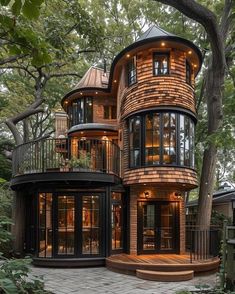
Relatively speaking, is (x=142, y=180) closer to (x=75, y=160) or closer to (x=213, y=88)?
(x=75, y=160)

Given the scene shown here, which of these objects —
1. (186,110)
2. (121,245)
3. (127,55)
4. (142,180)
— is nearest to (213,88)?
(186,110)

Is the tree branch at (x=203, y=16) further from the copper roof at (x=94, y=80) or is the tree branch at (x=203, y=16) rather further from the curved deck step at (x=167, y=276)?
the curved deck step at (x=167, y=276)

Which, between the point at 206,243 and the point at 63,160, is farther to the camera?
the point at 63,160

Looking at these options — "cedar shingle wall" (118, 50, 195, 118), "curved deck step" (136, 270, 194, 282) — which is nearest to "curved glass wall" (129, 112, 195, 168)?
"cedar shingle wall" (118, 50, 195, 118)

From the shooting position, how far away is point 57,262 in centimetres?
1069

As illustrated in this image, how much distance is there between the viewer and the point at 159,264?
9.61 meters

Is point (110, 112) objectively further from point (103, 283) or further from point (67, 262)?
point (103, 283)

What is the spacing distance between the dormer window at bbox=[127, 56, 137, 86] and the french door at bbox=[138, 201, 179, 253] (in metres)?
4.38

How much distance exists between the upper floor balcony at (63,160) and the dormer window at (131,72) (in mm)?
2384

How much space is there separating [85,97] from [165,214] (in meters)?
6.38

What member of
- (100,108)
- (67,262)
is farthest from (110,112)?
(67,262)

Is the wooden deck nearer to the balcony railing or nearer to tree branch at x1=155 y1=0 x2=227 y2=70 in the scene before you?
the balcony railing

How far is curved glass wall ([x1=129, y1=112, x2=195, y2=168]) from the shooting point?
36.4 ft

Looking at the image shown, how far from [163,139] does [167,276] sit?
4250mm
